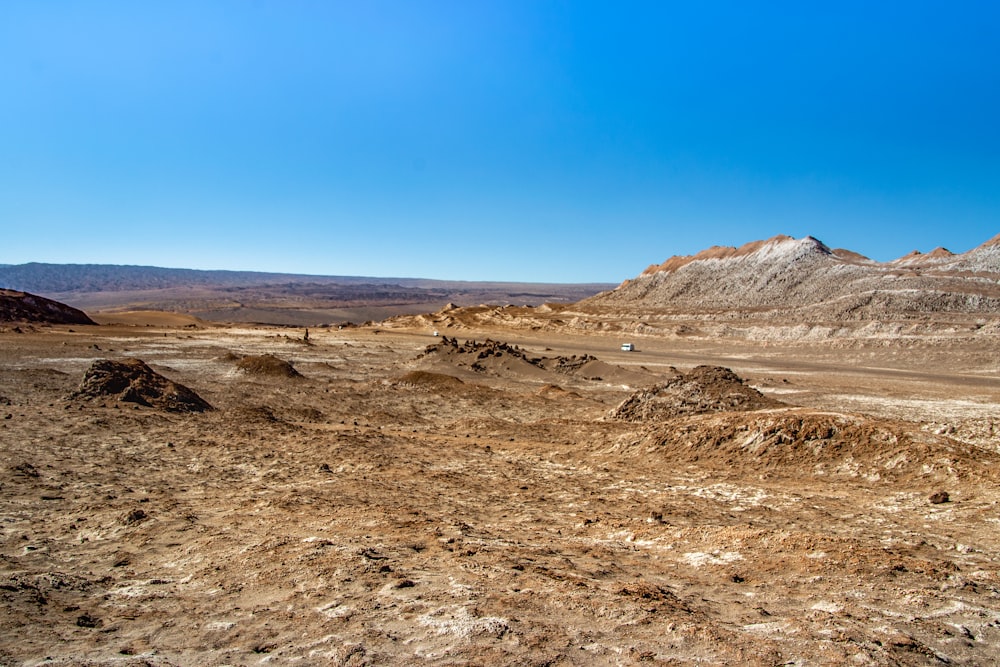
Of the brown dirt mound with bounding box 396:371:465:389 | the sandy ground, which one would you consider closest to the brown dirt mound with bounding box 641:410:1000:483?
the sandy ground

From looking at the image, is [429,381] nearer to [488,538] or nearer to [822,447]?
[822,447]

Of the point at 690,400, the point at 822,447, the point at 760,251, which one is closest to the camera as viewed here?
the point at 822,447

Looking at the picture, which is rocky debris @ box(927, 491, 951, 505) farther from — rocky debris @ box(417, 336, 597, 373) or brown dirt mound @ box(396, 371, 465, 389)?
rocky debris @ box(417, 336, 597, 373)

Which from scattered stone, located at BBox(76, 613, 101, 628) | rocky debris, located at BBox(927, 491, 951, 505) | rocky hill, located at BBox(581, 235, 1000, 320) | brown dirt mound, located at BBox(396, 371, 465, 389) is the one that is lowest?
brown dirt mound, located at BBox(396, 371, 465, 389)

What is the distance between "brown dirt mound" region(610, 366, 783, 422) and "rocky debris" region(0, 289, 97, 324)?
56217mm

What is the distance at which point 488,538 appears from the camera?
7.70 meters

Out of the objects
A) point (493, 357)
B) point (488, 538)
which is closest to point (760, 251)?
point (493, 357)

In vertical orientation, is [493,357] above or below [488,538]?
below

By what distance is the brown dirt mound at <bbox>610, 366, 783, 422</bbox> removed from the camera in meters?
17.5

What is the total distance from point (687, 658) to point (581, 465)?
793 cm

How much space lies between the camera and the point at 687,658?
458cm

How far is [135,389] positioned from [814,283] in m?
67.5

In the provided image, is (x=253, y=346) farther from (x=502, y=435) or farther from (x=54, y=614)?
(x=54, y=614)

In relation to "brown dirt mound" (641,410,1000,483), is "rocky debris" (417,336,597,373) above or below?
below
